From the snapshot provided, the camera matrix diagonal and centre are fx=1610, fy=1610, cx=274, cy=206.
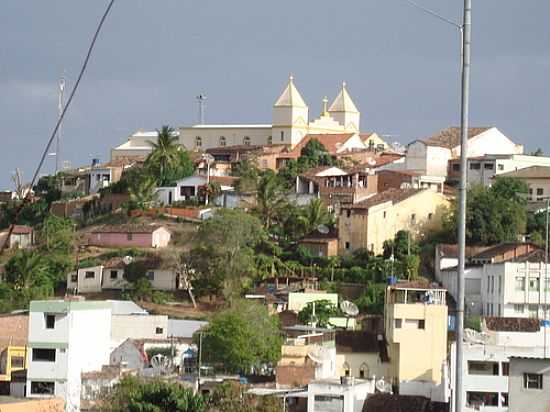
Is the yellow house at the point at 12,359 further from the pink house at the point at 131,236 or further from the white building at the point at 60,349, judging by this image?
the pink house at the point at 131,236

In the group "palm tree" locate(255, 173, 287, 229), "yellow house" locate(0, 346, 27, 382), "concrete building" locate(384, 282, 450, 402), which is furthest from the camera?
"palm tree" locate(255, 173, 287, 229)

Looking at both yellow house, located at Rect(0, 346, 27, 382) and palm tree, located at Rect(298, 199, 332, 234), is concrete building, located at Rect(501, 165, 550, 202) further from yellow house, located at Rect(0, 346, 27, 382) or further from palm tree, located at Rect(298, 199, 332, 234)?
yellow house, located at Rect(0, 346, 27, 382)

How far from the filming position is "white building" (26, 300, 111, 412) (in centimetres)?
2780

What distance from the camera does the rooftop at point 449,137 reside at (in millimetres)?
50312

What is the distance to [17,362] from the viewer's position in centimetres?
3247

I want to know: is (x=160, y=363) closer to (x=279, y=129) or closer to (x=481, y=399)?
(x=481, y=399)

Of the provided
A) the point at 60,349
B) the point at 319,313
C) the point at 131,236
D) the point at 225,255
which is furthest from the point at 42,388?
the point at 131,236

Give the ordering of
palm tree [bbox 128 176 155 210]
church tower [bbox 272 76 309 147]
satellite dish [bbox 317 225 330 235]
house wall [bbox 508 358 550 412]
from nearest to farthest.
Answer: house wall [bbox 508 358 550 412] < satellite dish [bbox 317 225 330 235] < palm tree [bbox 128 176 155 210] < church tower [bbox 272 76 309 147]

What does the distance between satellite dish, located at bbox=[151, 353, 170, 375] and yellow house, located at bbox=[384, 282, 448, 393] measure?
14.8 feet

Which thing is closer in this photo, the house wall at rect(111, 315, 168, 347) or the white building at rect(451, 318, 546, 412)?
the white building at rect(451, 318, 546, 412)

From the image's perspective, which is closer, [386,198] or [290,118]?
[386,198]

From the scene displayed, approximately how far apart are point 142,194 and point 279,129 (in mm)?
9496

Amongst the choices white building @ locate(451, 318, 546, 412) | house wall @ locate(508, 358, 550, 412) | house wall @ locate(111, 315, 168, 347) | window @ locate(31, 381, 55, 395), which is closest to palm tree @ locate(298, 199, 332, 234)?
house wall @ locate(111, 315, 168, 347)

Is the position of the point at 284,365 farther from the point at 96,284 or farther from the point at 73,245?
the point at 73,245
